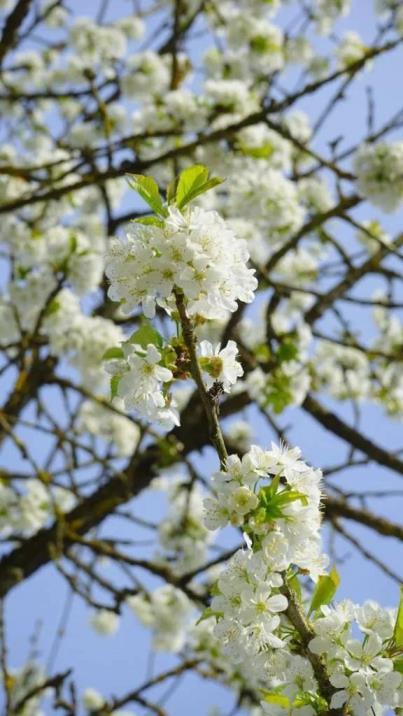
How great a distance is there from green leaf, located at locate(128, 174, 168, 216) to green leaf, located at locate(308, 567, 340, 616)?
691 millimetres

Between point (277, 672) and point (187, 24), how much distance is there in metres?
4.99

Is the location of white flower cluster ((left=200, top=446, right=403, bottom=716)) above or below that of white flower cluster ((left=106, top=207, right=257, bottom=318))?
below

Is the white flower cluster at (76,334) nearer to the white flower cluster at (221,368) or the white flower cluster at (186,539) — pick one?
the white flower cluster at (186,539)

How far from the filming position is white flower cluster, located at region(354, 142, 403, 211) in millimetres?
3520

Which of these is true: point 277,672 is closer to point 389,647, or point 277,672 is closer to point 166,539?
point 389,647

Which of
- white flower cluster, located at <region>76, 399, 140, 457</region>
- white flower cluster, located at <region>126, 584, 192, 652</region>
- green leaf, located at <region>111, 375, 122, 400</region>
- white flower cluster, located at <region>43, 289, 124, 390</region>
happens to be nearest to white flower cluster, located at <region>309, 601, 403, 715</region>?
green leaf, located at <region>111, 375, 122, 400</region>

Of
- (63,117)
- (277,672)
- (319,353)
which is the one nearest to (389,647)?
(277,672)

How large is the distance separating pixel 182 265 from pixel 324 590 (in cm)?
62

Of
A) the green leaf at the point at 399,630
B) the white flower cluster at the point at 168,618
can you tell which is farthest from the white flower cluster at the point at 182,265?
the white flower cluster at the point at 168,618

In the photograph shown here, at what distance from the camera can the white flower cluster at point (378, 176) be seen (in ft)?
11.5

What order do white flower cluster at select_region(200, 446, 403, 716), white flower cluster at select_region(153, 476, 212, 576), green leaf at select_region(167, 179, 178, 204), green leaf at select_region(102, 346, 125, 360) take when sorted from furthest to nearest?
white flower cluster at select_region(153, 476, 212, 576)
green leaf at select_region(102, 346, 125, 360)
green leaf at select_region(167, 179, 178, 204)
white flower cluster at select_region(200, 446, 403, 716)

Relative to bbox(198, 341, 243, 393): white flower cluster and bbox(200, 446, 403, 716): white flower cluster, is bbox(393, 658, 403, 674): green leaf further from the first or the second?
bbox(198, 341, 243, 393): white flower cluster

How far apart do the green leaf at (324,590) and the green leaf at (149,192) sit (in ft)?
2.27

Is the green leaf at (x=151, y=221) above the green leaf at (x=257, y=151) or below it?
below
